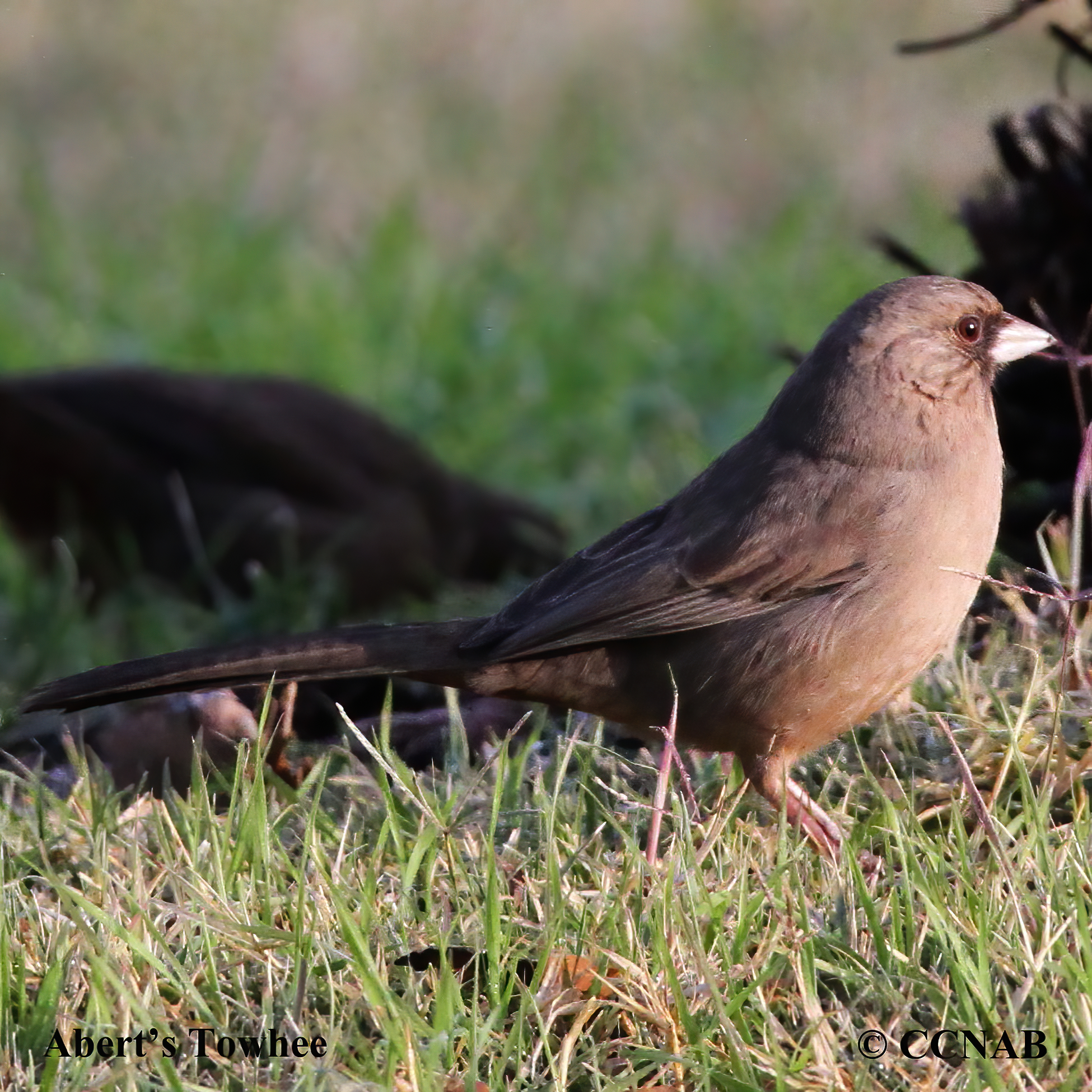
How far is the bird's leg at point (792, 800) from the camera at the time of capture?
2.95 metres

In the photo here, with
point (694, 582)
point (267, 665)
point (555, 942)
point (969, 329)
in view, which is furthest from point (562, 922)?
point (969, 329)

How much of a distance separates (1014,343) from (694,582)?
758mm

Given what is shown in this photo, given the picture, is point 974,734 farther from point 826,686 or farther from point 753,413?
point 753,413

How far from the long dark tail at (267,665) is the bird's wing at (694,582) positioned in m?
0.09

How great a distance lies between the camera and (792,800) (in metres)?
3.12

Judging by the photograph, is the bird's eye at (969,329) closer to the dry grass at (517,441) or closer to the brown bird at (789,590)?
the brown bird at (789,590)

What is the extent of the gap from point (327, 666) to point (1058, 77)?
7.23 feet

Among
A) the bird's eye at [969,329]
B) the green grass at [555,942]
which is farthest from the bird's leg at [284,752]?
the bird's eye at [969,329]

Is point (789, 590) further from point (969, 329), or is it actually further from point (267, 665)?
point (267, 665)

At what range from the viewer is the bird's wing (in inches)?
122

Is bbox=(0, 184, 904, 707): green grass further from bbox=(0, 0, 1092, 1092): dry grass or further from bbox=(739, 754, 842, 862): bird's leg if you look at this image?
bbox=(739, 754, 842, 862): bird's leg

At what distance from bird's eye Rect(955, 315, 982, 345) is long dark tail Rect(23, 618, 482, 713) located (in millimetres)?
1104

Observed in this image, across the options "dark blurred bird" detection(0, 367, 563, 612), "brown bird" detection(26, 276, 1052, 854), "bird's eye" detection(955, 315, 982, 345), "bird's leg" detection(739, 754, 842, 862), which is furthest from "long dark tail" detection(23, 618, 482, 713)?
"dark blurred bird" detection(0, 367, 563, 612)

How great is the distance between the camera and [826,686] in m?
3.05
